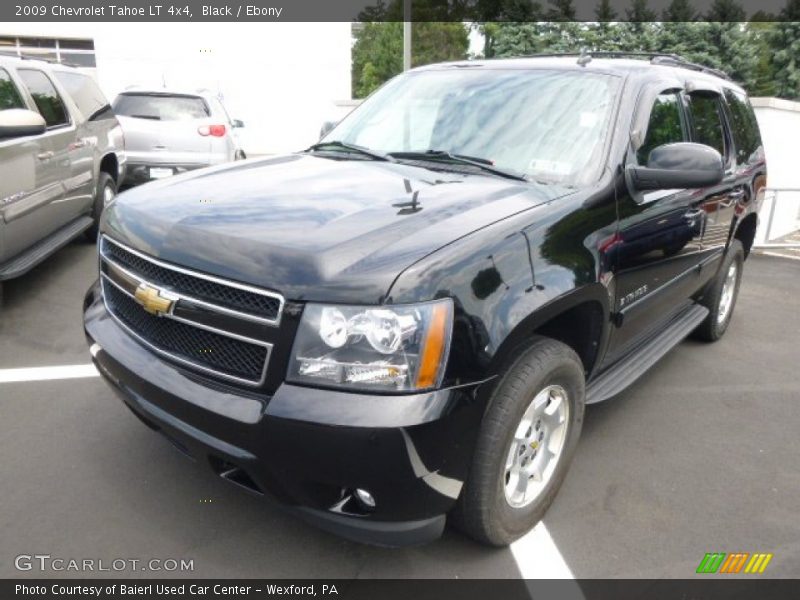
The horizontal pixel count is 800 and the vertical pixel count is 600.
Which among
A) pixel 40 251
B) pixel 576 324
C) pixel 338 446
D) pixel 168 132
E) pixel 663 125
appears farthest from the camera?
pixel 168 132

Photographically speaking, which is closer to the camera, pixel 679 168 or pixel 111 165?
pixel 679 168

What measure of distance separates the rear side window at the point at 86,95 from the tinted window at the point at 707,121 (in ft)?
18.7

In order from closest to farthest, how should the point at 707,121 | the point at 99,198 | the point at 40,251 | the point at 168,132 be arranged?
the point at 707,121 < the point at 40,251 < the point at 99,198 < the point at 168,132

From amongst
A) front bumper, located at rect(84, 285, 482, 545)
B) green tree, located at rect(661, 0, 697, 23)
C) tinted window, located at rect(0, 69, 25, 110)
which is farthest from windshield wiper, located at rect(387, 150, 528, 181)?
green tree, located at rect(661, 0, 697, 23)

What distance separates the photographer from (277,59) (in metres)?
22.0

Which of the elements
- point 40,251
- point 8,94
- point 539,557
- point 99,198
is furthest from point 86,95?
point 539,557

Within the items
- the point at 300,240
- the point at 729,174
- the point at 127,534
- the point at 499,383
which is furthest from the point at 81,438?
the point at 729,174

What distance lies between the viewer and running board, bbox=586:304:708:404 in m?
3.23

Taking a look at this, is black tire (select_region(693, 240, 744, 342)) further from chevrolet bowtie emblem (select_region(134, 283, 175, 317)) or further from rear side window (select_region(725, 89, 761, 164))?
chevrolet bowtie emblem (select_region(134, 283, 175, 317))

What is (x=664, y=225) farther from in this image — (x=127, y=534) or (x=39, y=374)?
(x=39, y=374)

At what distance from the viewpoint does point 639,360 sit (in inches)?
143

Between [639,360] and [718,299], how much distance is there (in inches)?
67.6

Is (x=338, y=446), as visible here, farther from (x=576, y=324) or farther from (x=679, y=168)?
(x=679, y=168)

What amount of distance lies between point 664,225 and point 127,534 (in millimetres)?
2913
